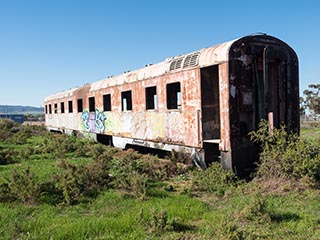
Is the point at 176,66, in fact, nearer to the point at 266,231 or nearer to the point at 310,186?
the point at 310,186

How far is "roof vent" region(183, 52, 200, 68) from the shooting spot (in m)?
7.60

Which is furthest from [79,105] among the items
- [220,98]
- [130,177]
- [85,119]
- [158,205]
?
[158,205]

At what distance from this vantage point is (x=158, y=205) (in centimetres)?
514

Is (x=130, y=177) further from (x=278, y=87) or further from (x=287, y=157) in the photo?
(x=278, y=87)

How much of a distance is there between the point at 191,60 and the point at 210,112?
143cm

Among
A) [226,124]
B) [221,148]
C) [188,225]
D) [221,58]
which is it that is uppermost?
[221,58]

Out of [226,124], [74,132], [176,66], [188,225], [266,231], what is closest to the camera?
[266,231]

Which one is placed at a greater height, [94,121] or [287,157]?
[94,121]

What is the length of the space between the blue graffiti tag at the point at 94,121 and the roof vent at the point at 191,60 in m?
6.36

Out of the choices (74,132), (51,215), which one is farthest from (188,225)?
(74,132)

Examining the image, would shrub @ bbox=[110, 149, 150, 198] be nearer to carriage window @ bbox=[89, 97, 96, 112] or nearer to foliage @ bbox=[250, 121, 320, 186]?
foliage @ bbox=[250, 121, 320, 186]

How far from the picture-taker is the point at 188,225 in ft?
14.2

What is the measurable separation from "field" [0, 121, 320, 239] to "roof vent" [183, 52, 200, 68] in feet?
8.30

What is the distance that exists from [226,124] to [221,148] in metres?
0.55
